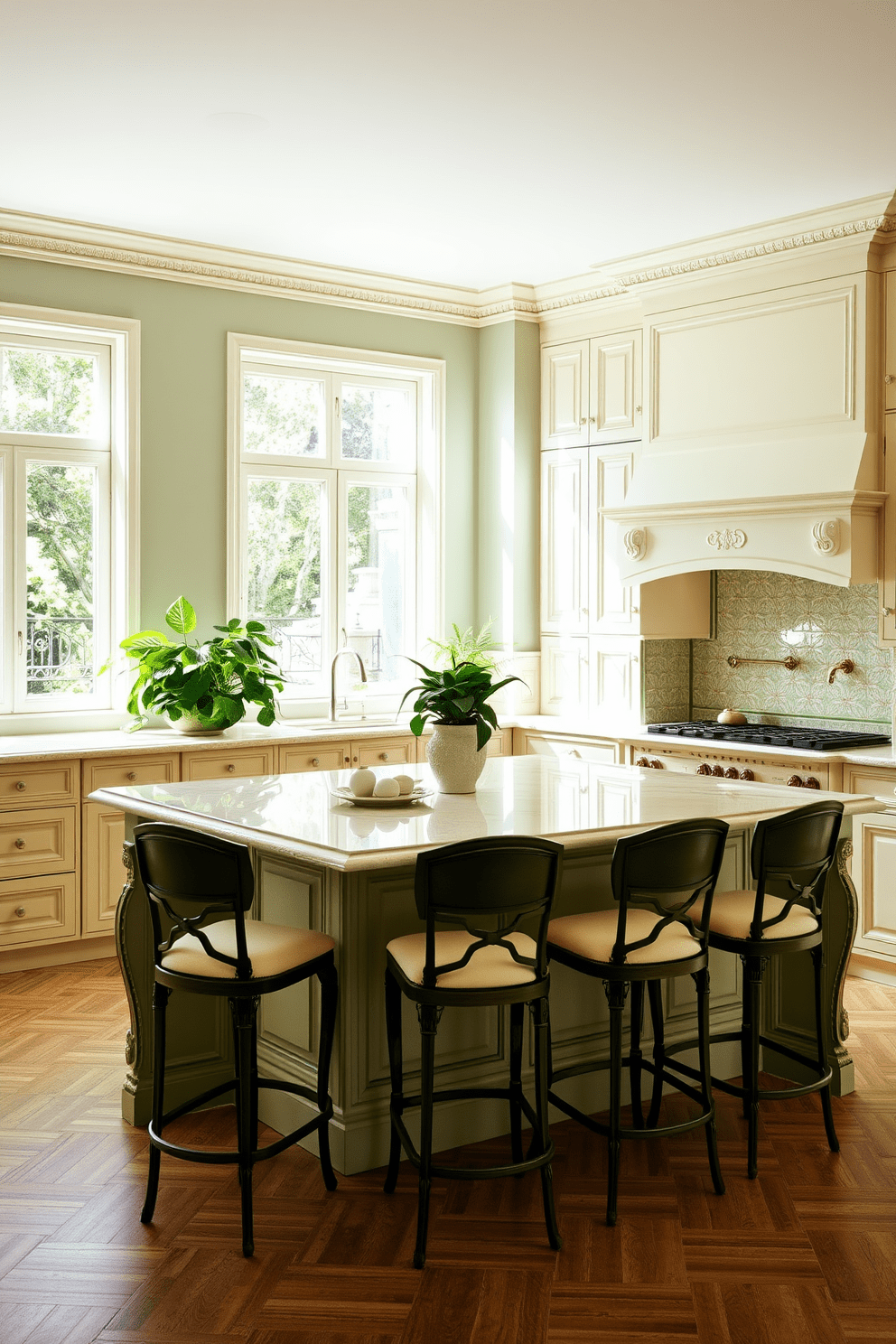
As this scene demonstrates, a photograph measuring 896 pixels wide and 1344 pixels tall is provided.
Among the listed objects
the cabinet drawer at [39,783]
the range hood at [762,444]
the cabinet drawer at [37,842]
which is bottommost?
the cabinet drawer at [37,842]

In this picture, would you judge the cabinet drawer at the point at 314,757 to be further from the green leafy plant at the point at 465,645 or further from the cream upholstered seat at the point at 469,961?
the cream upholstered seat at the point at 469,961

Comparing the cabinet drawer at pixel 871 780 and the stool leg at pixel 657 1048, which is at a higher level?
the cabinet drawer at pixel 871 780

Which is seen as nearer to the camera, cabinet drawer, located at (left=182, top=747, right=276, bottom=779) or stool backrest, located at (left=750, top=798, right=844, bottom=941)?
stool backrest, located at (left=750, top=798, right=844, bottom=941)

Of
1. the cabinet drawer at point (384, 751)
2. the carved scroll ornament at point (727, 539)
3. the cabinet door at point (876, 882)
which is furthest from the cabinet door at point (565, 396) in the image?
the cabinet door at point (876, 882)

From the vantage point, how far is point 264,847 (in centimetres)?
316

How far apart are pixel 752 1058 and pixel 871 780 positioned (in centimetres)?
205

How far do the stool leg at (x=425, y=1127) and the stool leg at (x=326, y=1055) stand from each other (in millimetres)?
323

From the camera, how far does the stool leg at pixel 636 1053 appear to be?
11.7ft

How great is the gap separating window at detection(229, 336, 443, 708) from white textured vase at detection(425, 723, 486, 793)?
8.75ft

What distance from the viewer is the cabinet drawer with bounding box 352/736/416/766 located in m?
6.09

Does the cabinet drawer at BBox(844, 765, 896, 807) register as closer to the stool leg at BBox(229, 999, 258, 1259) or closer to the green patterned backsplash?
the green patterned backsplash

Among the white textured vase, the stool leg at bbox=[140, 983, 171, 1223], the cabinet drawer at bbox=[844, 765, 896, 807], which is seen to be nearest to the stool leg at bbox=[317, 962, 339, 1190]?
the stool leg at bbox=[140, 983, 171, 1223]

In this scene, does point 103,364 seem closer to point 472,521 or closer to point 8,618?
point 8,618

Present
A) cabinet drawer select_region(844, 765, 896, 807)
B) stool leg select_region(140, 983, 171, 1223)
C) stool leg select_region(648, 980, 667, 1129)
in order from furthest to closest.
Answer: 1. cabinet drawer select_region(844, 765, 896, 807)
2. stool leg select_region(648, 980, 667, 1129)
3. stool leg select_region(140, 983, 171, 1223)
